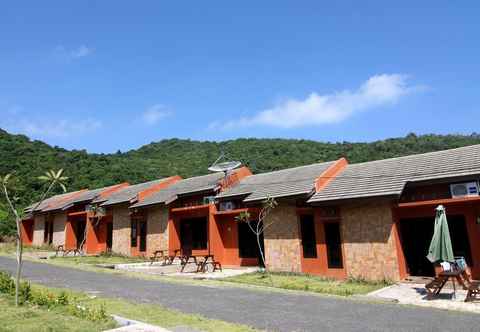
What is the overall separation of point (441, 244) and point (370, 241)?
372 centimetres

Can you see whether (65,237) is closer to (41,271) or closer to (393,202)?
(41,271)

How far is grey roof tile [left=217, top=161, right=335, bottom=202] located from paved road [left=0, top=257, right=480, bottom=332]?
620 cm

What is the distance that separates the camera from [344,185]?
17.3 metres

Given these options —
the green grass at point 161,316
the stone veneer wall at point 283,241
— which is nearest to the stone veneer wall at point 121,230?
the stone veneer wall at point 283,241

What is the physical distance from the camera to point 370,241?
49.7 ft

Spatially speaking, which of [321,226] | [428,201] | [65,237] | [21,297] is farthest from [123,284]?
[65,237]

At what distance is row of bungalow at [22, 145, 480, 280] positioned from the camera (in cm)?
1431

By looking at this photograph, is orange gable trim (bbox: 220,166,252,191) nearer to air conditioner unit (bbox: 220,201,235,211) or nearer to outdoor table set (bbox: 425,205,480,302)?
air conditioner unit (bbox: 220,201,235,211)

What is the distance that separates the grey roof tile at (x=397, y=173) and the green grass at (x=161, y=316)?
903cm

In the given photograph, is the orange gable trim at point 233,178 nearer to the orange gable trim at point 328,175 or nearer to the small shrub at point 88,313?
the orange gable trim at point 328,175

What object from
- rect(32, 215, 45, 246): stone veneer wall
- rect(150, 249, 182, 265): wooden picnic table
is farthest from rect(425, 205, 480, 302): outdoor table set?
rect(32, 215, 45, 246): stone veneer wall

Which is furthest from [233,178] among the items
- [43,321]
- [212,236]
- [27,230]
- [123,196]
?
[27,230]

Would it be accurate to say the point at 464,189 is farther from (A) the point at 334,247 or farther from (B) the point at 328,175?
(B) the point at 328,175

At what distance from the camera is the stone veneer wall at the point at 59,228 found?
3312 cm
